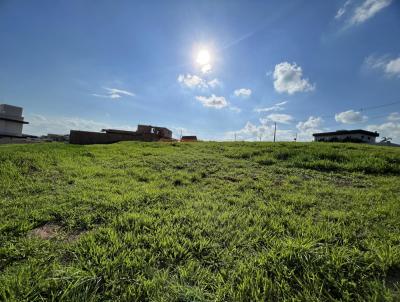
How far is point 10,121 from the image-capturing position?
101 feet

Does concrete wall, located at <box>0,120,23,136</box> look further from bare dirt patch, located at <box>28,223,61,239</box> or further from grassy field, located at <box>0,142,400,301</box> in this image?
bare dirt patch, located at <box>28,223,61,239</box>

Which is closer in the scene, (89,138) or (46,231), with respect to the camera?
(46,231)

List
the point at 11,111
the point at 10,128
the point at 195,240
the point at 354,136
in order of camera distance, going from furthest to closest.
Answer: the point at 354,136 → the point at 11,111 → the point at 10,128 → the point at 195,240

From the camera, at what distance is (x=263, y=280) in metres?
1.63

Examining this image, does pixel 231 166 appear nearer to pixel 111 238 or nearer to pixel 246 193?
pixel 246 193

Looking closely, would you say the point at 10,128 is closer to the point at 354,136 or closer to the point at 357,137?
the point at 354,136

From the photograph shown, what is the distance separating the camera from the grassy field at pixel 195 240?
1528 mm

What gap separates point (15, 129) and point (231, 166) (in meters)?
40.0

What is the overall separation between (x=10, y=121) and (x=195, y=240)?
136 ft

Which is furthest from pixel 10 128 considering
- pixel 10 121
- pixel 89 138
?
pixel 89 138

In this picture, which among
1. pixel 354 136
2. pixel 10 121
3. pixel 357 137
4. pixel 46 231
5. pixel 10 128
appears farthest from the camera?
pixel 354 136

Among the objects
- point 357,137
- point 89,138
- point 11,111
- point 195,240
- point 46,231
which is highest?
point 357,137

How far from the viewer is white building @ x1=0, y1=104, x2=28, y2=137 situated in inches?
1171

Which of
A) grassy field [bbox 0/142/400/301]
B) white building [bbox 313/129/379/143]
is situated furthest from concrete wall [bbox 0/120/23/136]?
white building [bbox 313/129/379/143]
